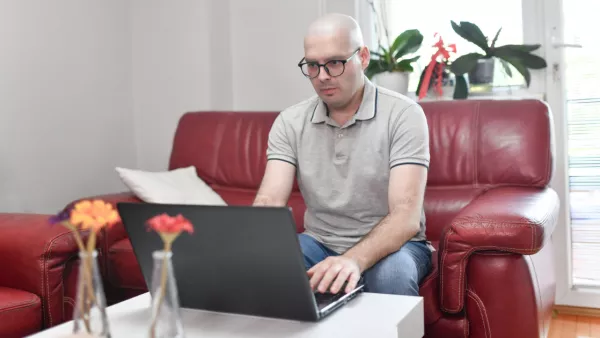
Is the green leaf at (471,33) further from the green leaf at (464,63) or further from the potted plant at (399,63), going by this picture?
the potted plant at (399,63)

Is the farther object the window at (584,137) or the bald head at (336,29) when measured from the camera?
the window at (584,137)

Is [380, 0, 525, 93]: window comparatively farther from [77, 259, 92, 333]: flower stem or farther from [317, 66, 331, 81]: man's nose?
[77, 259, 92, 333]: flower stem

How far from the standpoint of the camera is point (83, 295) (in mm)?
881

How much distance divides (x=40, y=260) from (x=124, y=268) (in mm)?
412

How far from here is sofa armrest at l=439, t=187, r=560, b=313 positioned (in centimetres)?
166

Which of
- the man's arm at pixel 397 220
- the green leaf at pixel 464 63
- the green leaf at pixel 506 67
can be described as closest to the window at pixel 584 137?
the green leaf at pixel 506 67

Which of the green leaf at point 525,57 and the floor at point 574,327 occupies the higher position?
the green leaf at point 525,57

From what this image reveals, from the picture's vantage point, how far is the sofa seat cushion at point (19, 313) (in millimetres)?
1688

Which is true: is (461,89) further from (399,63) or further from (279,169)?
(279,169)

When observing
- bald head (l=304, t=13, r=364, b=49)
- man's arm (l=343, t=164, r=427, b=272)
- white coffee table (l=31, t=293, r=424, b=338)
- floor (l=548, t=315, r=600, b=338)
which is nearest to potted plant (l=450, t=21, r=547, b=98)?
floor (l=548, t=315, r=600, b=338)

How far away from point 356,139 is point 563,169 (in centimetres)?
138

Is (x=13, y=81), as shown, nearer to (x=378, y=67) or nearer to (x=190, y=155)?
(x=190, y=155)

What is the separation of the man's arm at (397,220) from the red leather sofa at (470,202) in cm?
13

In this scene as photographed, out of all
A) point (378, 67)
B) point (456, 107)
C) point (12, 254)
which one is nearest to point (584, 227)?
point (456, 107)
